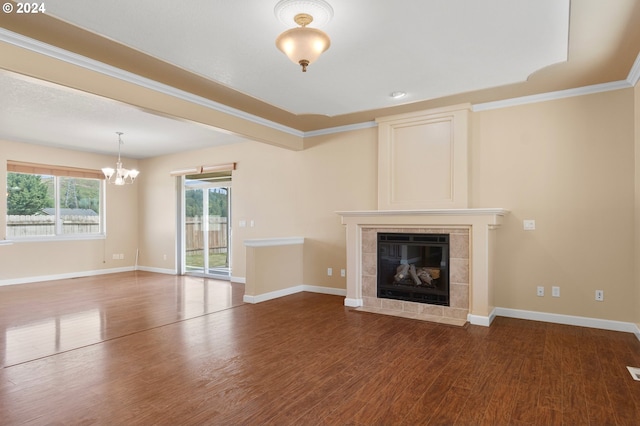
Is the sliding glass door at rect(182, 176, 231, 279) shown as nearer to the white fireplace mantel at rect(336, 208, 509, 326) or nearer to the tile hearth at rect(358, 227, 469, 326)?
the tile hearth at rect(358, 227, 469, 326)

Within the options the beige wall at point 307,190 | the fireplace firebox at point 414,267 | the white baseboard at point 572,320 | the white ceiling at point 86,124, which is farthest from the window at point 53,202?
the white baseboard at point 572,320

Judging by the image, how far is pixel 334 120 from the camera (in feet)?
18.0

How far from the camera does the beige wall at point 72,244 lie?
6.88 m

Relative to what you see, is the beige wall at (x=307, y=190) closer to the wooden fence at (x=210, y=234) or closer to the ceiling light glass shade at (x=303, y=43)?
the wooden fence at (x=210, y=234)

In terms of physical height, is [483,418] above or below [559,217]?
below

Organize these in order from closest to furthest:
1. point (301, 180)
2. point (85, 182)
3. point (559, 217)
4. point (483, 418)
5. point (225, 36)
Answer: point (483, 418)
point (225, 36)
point (559, 217)
point (301, 180)
point (85, 182)

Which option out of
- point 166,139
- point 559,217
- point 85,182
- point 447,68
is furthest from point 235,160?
point 559,217

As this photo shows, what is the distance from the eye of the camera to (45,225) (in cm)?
747

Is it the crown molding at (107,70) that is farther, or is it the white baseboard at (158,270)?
the white baseboard at (158,270)

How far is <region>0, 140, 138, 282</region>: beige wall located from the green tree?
274mm

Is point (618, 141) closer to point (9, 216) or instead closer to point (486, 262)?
point (486, 262)

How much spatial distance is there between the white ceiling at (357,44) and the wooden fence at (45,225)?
10.3ft

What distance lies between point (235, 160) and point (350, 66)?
4.18 m

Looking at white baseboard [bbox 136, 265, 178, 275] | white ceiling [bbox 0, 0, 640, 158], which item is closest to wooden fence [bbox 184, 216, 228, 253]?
white baseboard [bbox 136, 265, 178, 275]
